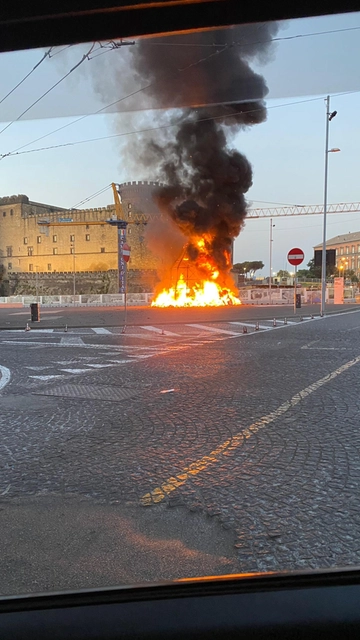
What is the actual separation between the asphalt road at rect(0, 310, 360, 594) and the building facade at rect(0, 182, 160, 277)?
62403 mm

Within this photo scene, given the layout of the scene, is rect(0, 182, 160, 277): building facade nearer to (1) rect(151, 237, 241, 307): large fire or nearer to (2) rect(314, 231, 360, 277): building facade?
(1) rect(151, 237, 241, 307): large fire

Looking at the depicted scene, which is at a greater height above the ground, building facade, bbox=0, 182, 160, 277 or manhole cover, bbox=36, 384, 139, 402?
building facade, bbox=0, 182, 160, 277

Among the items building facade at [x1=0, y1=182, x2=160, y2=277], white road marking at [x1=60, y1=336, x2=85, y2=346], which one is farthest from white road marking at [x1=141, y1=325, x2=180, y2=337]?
building facade at [x1=0, y1=182, x2=160, y2=277]

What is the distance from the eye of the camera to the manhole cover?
6.21 meters

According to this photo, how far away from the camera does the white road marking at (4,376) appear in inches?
280

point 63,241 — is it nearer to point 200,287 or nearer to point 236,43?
point 200,287

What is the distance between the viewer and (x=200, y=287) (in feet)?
124

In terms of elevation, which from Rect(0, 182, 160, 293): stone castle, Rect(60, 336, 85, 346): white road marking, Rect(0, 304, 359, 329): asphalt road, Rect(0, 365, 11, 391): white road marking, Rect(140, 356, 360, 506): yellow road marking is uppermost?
Rect(0, 182, 160, 293): stone castle

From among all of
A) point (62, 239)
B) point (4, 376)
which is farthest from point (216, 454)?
point (62, 239)

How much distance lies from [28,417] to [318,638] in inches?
182

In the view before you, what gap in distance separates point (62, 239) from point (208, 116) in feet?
213

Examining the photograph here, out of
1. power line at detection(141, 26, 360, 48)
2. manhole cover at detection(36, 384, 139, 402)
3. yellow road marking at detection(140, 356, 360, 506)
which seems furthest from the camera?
manhole cover at detection(36, 384, 139, 402)

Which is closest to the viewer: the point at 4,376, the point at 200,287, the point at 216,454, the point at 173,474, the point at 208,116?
→ the point at 173,474

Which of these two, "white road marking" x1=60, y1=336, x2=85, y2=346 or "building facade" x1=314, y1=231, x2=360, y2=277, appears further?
"building facade" x1=314, y1=231, x2=360, y2=277
